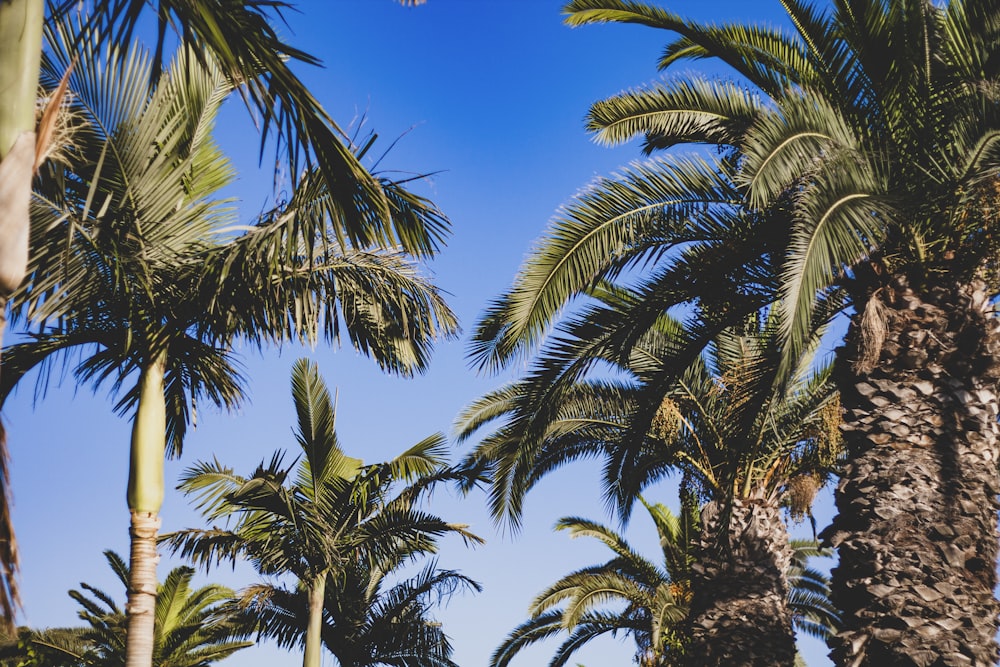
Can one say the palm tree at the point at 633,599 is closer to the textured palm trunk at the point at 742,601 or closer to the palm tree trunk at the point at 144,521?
Answer: the textured palm trunk at the point at 742,601

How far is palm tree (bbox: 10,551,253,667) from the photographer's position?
63.1ft

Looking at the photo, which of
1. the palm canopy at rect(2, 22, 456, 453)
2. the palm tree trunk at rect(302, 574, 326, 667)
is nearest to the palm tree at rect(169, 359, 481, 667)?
the palm tree trunk at rect(302, 574, 326, 667)

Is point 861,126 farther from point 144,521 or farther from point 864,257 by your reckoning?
point 144,521

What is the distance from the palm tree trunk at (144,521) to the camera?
658 cm

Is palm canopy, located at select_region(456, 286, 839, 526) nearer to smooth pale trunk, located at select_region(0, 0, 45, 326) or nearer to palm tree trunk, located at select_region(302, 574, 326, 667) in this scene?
palm tree trunk, located at select_region(302, 574, 326, 667)

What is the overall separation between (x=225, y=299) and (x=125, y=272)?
756 millimetres

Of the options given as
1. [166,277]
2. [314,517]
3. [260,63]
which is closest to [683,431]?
[314,517]

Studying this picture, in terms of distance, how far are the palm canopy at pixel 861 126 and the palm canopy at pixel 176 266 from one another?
300 centimetres

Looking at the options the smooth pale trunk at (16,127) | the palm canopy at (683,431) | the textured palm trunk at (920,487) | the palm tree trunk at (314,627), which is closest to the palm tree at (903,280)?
the textured palm trunk at (920,487)

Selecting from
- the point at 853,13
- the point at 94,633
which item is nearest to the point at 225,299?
the point at 853,13

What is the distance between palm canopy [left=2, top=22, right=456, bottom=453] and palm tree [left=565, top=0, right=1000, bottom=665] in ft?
10.8

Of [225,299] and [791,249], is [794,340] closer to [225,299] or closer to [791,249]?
[791,249]

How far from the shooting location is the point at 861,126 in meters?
8.80

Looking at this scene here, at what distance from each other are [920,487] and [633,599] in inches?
437
